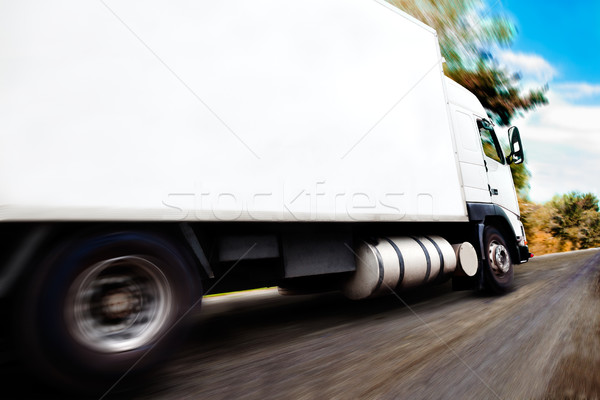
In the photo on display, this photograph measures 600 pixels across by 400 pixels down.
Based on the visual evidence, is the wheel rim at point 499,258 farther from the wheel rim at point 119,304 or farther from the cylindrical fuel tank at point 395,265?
the wheel rim at point 119,304

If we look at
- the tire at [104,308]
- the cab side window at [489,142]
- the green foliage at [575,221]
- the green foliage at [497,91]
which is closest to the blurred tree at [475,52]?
the green foliage at [497,91]

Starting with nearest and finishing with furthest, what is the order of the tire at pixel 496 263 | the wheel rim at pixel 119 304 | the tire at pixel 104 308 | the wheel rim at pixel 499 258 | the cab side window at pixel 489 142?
the tire at pixel 104 308, the wheel rim at pixel 119 304, the tire at pixel 496 263, the wheel rim at pixel 499 258, the cab side window at pixel 489 142

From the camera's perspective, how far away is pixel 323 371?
234cm

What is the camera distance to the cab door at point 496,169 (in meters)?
5.25

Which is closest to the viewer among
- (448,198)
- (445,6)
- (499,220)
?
(448,198)

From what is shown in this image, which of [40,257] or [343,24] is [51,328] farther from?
[343,24]

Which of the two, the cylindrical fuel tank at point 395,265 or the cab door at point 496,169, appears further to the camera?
the cab door at point 496,169

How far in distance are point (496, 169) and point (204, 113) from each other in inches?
184

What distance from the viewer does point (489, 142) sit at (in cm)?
561

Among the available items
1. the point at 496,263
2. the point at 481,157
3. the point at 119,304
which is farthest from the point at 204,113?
the point at 496,263

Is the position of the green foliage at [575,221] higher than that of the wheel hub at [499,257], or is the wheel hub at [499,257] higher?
the green foliage at [575,221]

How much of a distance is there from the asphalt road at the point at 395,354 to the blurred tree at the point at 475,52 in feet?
28.7

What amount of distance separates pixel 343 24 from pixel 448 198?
2206mm

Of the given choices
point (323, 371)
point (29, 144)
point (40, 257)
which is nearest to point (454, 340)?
point (323, 371)
